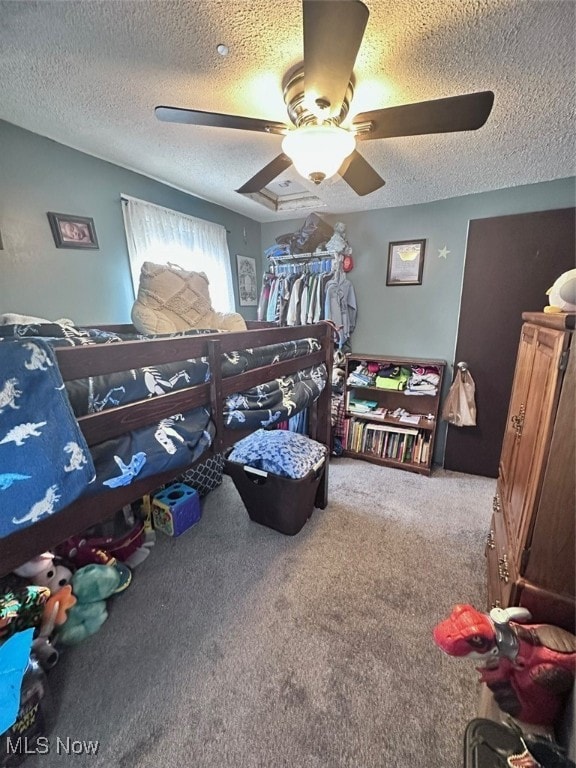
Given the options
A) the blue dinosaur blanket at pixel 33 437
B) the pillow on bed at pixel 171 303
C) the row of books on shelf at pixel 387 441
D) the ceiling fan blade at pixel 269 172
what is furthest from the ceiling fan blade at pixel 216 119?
the row of books on shelf at pixel 387 441

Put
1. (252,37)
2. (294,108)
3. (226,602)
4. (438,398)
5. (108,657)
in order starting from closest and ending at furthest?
(252,37)
(294,108)
(108,657)
(226,602)
(438,398)

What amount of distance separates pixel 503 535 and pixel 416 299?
2040 millimetres

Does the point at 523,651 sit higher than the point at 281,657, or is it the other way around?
the point at 523,651

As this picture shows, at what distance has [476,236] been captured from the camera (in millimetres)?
2395

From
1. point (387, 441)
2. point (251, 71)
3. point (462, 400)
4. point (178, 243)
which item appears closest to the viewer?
point (251, 71)

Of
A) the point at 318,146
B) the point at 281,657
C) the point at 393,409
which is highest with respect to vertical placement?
the point at 318,146

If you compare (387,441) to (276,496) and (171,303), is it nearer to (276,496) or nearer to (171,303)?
(276,496)

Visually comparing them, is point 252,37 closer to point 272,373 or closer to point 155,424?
point 272,373

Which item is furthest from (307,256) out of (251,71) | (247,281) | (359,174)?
(251,71)

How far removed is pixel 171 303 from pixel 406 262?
82.1 inches

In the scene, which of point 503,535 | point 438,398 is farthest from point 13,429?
point 438,398

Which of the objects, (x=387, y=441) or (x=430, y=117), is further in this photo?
(x=387, y=441)

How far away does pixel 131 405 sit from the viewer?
939 millimetres

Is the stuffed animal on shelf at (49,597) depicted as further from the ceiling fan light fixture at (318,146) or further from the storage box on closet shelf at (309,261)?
the storage box on closet shelf at (309,261)
